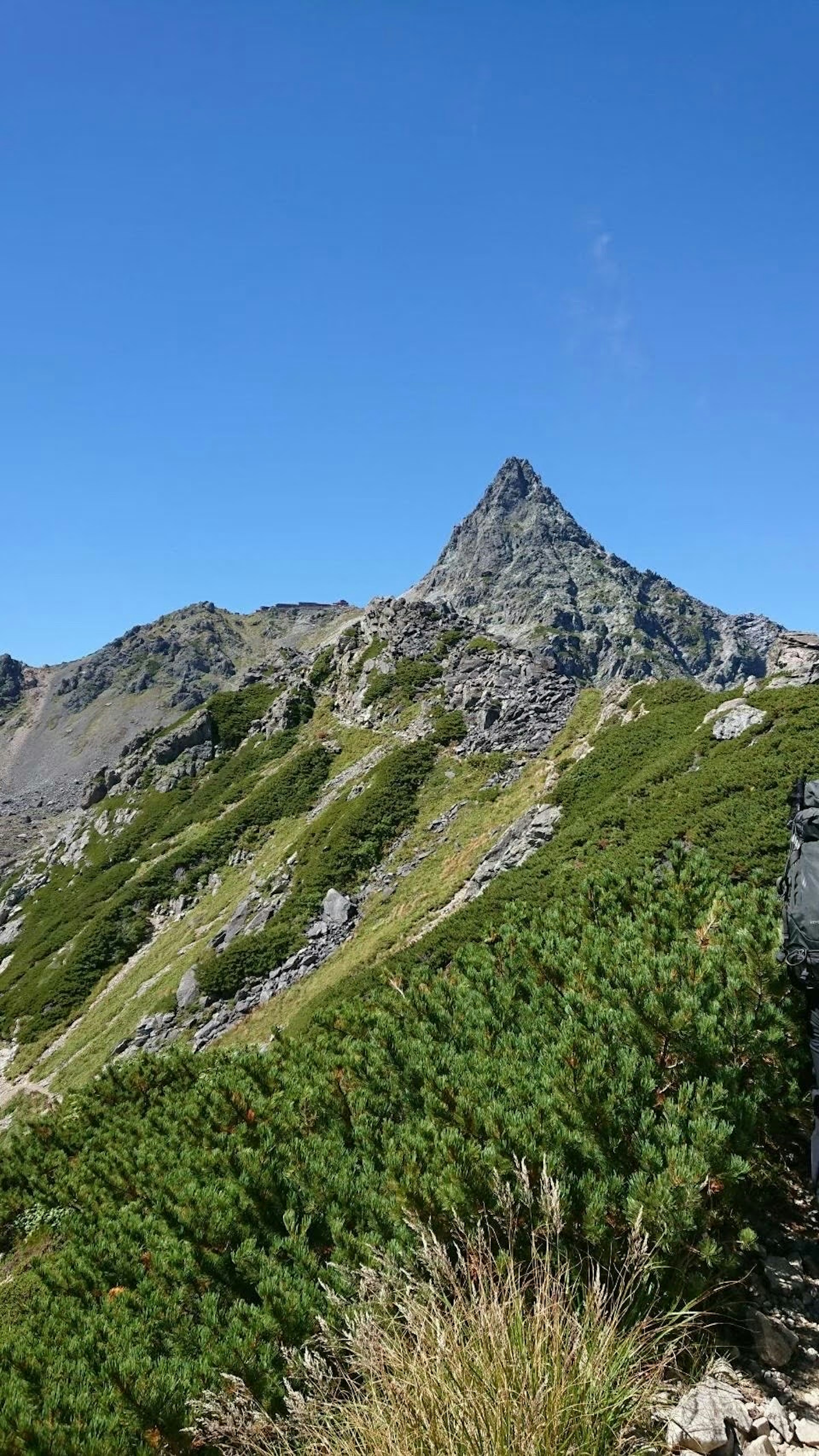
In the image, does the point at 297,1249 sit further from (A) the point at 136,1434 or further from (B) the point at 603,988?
(B) the point at 603,988

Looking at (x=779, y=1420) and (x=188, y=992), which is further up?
(x=188, y=992)

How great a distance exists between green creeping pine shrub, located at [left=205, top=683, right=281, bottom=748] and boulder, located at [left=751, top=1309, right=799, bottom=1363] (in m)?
67.1

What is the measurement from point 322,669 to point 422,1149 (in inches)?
2589

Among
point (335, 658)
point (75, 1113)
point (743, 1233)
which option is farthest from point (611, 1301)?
point (335, 658)

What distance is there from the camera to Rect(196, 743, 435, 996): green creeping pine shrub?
34.4 metres

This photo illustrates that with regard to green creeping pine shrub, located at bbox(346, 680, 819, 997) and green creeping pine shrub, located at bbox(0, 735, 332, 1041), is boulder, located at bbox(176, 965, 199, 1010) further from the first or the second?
green creeping pine shrub, located at bbox(0, 735, 332, 1041)

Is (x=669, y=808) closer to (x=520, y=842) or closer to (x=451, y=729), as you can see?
(x=520, y=842)

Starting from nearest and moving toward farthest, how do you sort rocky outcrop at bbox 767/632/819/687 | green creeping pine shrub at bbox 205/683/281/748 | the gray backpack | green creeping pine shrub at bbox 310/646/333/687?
the gray backpack < rocky outcrop at bbox 767/632/819/687 < green creeping pine shrub at bbox 310/646/333/687 < green creeping pine shrub at bbox 205/683/281/748

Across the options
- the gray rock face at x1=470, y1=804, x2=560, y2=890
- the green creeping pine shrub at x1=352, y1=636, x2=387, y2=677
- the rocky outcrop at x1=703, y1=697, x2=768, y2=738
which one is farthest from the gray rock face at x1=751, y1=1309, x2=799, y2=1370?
the green creeping pine shrub at x1=352, y1=636, x2=387, y2=677

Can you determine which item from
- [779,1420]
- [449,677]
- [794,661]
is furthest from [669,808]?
[449,677]

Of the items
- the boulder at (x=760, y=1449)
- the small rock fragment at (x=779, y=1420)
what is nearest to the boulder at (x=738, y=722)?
the small rock fragment at (x=779, y=1420)

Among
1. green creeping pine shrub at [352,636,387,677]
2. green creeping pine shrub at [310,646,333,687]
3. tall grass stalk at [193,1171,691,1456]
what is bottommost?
tall grass stalk at [193,1171,691,1456]

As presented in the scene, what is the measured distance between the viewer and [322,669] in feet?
233

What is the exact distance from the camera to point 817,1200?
19.6 ft
